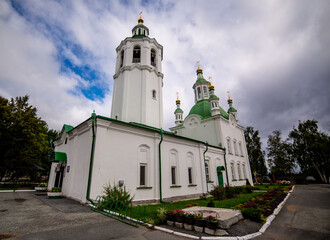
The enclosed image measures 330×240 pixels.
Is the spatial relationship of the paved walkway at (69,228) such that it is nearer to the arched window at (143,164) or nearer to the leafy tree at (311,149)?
the arched window at (143,164)

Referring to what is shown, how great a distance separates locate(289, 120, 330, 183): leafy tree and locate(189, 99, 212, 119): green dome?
2203 cm

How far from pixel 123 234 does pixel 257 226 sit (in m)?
4.54

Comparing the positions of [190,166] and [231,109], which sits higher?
[231,109]

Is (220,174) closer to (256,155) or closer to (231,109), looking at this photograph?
Result: (231,109)

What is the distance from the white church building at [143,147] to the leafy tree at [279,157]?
13938 mm

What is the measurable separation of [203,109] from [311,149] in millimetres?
23772


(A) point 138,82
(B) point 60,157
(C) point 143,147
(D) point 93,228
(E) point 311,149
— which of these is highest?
(A) point 138,82

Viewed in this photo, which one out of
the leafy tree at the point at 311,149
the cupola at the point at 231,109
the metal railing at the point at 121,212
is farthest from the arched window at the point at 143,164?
the leafy tree at the point at 311,149

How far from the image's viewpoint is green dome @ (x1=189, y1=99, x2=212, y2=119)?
937 inches

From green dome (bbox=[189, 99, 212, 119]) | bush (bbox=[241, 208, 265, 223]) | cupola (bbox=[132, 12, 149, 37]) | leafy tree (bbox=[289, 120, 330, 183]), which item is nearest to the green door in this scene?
green dome (bbox=[189, 99, 212, 119])

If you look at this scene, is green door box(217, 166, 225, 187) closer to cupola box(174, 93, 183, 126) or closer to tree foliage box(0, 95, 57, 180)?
cupola box(174, 93, 183, 126)

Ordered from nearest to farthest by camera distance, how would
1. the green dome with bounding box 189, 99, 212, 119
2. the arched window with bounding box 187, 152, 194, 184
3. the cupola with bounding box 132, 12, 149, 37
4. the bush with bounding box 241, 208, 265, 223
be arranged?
1. the bush with bounding box 241, 208, 265, 223
2. the arched window with bounding box 187, 152, 194, 184
3. the cupola with bounding box 132, 12, 149, 37
4. the green dome with bounding box 189, 99, 212, 119

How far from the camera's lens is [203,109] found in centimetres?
2467

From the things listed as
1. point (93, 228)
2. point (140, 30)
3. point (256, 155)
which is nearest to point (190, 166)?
point (93, 228)
